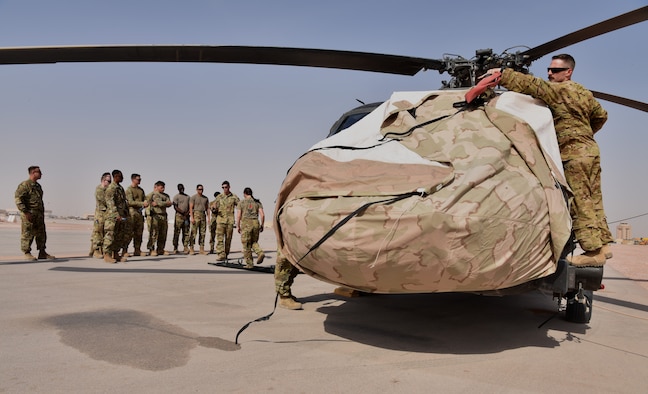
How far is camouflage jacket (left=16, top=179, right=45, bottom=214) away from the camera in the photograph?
8602mm

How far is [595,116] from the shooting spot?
3.74m

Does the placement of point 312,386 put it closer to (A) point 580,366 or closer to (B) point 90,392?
(B) point 90,392

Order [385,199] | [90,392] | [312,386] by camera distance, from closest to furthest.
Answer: [90,392] < [312,386] < [385,199]

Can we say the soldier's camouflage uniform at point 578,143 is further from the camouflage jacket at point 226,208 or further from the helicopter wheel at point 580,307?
the camouflage jacket at point 226,208

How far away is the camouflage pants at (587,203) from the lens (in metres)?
3.41

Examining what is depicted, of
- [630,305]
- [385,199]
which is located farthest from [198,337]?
[630,305]

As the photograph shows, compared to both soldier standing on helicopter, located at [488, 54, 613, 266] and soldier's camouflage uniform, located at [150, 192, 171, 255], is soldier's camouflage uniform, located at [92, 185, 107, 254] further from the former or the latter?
soldier standing on helicopter, located at [488, 54, 613, 266]

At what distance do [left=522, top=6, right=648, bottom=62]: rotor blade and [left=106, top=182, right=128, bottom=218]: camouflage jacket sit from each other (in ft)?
25.2

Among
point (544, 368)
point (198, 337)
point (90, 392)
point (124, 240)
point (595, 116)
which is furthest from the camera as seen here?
point (124, 240)

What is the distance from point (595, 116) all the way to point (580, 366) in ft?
6.58

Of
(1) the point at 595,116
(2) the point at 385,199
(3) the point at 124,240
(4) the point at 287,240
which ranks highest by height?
(1) the point at 595,116

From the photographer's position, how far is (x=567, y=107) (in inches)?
143

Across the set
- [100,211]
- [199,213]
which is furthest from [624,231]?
[100,211]

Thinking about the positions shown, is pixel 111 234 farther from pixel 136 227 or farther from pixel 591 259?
pixel 591 259
